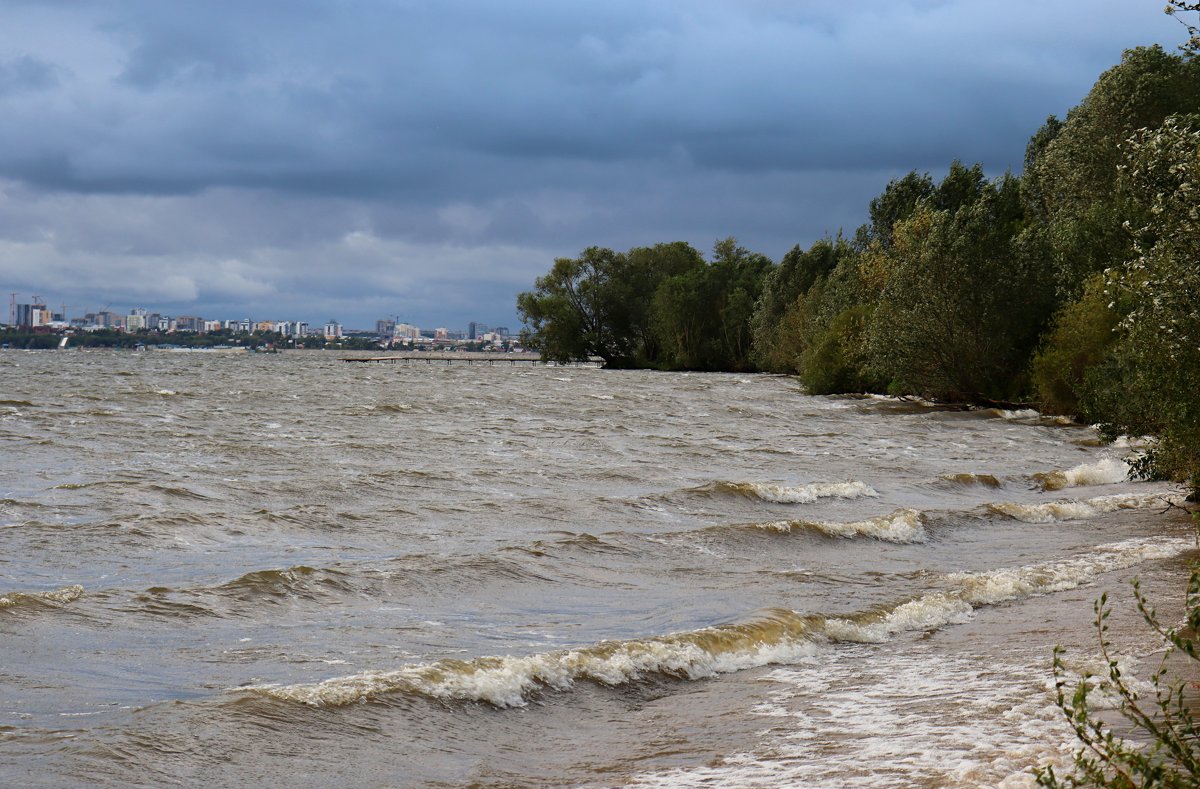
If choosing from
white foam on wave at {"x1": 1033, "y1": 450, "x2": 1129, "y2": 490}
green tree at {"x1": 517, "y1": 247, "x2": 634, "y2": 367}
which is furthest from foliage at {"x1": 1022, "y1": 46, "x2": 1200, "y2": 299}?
green tree at {"x1": 517, "y1": 247, "x2": 634, "y2": 367}

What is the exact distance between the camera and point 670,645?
41.7 ft

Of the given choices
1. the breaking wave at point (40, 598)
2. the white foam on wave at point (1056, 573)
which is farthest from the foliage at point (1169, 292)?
the breaking wave at point (40, 598)

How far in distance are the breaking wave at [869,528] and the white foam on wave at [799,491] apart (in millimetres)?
4295

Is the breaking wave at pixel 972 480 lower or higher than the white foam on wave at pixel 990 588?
higher

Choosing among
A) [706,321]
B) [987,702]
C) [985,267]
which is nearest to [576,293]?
[706,321]

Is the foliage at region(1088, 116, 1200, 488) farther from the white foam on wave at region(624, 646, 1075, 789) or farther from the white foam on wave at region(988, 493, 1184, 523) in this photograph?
the white foam on wave at region(624, 646, 1075, 789)

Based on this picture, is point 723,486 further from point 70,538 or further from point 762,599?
point 70,538

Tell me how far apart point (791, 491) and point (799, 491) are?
0.68 ft

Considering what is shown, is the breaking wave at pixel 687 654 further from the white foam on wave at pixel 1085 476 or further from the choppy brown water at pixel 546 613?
the white foam on wave at pixel 1085 476

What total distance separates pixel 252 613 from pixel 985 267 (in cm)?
5126

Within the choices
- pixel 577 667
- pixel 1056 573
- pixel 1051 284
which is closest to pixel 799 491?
pixel 1056 573

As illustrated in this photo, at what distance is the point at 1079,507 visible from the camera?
24.2 metres

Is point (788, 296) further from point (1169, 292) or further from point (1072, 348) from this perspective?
point (1169, 292)

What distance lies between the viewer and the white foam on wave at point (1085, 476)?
2994 cm
